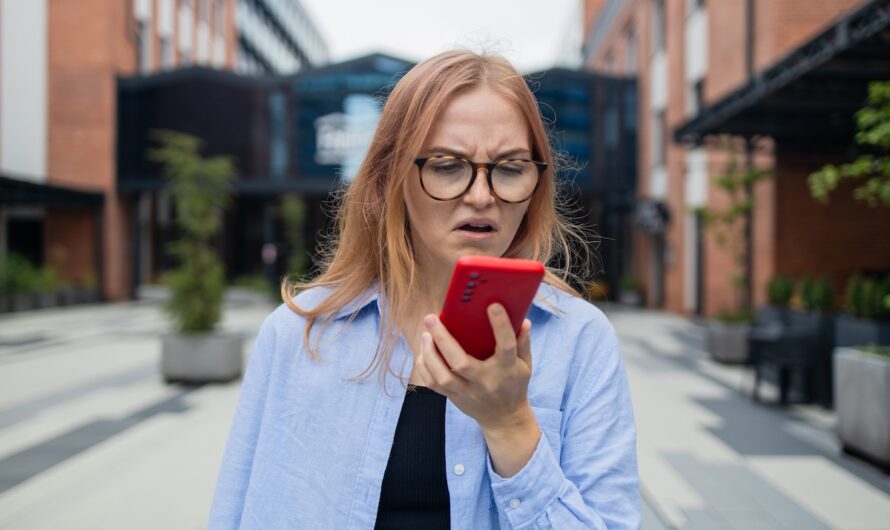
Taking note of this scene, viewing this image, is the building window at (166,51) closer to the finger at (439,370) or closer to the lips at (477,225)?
the lips at (477,225)

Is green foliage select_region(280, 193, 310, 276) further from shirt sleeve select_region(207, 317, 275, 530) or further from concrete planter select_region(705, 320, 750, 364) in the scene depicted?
shirt sleeve select_region(207, 317, 275, 530)

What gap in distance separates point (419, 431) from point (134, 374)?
31.8ft

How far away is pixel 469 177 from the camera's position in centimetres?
132

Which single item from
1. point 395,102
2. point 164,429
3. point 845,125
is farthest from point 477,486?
point 845,125

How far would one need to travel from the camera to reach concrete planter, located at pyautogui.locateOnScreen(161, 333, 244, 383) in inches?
361

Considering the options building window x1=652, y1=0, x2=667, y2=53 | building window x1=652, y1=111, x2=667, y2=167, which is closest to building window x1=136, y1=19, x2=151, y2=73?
building window x1=652, y1=0, x2=667, y2=53

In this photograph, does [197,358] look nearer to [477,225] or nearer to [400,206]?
[400,206]

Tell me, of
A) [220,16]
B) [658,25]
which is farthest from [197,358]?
[220,16]

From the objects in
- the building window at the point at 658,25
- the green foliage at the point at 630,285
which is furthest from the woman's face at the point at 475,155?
the green foliage at the point at 630,285

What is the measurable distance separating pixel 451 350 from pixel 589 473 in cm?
46

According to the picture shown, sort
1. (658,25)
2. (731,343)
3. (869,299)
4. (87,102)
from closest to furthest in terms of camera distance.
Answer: (869,299)
(731,343)
(658,25)
(87,102)

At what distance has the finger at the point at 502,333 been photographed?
977mm

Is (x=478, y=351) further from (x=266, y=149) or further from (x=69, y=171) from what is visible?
(x=69, y=171)

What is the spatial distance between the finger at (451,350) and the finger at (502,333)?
0.04 meters
